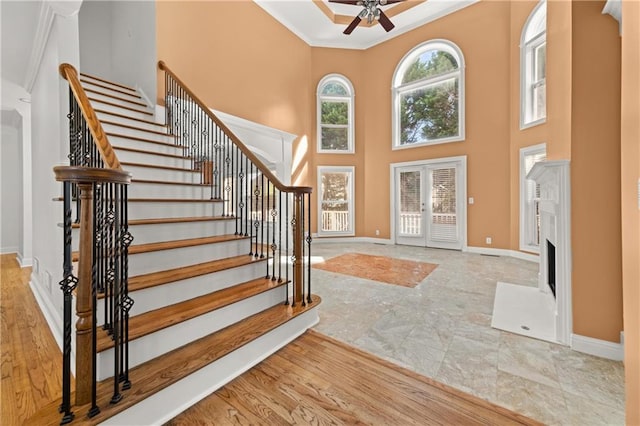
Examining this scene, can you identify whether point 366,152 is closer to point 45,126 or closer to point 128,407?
point 45,126

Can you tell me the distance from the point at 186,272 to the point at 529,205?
5.82 metres

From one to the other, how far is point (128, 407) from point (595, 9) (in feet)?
12.8

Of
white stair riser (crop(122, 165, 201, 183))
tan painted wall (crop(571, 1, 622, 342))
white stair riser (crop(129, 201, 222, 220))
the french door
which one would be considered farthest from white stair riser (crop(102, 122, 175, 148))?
the french door

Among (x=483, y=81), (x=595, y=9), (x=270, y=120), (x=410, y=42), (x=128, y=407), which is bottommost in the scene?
(x=128, y=407)

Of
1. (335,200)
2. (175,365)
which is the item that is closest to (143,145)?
(175,365)

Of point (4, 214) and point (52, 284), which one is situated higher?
point (4, 214)

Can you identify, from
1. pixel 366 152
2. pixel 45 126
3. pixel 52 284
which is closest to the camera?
pixel 52 284

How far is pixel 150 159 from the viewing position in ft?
10.2

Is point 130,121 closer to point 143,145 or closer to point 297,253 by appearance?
point 143,145

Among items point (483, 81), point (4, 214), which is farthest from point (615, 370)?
point (4, 214)

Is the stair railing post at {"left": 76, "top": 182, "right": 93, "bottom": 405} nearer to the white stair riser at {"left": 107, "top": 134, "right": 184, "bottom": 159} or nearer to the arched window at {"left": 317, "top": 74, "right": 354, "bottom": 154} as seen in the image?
the white stair riser at {"left": 107, "top": 134, "right": 184, "bottom": 159}

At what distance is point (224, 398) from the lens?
153cm

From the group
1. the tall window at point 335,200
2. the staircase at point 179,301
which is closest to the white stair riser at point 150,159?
the staircase at point 179,301

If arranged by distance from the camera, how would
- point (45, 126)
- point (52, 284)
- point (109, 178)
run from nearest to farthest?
point (109, 178) < point (52, 284) < point (45, 126)
